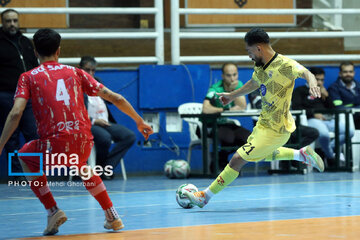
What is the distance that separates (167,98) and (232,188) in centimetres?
282

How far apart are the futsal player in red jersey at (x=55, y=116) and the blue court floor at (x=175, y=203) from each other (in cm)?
31

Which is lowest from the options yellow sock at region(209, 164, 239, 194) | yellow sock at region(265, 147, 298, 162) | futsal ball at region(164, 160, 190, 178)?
futsal ball at region(164, 160, 190, 178)

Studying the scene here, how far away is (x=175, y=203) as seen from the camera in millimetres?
7422

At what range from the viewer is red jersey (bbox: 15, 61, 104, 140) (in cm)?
524

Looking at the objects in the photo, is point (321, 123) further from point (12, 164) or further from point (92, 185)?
point (92, 185)

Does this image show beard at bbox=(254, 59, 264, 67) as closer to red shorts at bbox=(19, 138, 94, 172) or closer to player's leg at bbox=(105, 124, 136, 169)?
red shorts at bbox=(19, 138, 94, 172)

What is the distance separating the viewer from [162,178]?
10.7m

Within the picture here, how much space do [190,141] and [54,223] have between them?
629 cm

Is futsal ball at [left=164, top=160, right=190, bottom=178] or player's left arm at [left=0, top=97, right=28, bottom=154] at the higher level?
player's left arm at [left=0, top=97, right=28, bottom=154]

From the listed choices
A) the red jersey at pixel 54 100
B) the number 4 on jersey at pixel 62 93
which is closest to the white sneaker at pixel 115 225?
the red jersey at pixel 54 100

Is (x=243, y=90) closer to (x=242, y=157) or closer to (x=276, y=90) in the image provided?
(x=276, y=90)

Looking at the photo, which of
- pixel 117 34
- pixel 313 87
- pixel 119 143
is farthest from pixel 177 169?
pixel 313 87

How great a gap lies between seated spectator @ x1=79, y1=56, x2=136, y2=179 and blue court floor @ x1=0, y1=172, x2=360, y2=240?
378mm

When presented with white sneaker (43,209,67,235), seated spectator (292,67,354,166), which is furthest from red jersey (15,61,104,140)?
seated spectator (292,67,354,166)
